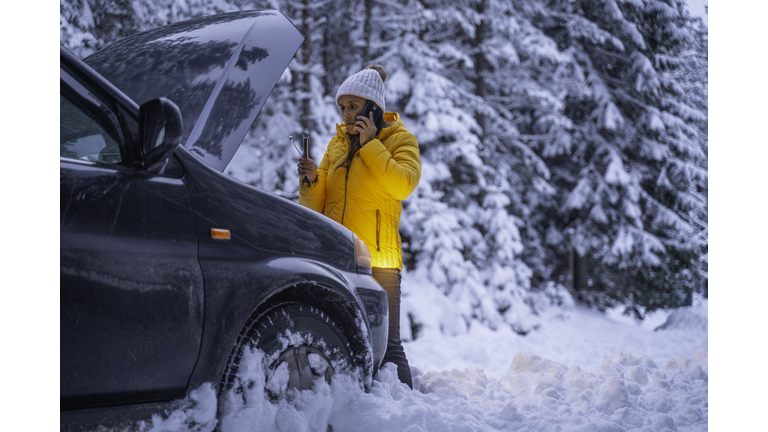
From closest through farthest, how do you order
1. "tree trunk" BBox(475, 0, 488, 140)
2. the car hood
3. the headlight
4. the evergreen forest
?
the car hood, the headlight, the evergreen forest, "tree trunk" BBox(475, 0, 488, 140)

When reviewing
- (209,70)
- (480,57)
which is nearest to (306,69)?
(480,57)

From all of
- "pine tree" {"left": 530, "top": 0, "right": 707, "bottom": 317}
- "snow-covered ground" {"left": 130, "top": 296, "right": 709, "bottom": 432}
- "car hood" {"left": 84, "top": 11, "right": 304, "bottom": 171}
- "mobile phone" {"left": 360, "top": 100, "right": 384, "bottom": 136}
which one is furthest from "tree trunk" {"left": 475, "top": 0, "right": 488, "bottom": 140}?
"car hood" {"left": 84, "top": 11, "right": 304, "bottom": 171}

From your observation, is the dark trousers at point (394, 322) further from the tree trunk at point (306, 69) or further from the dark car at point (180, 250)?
the tree trunk at point (306, 69)

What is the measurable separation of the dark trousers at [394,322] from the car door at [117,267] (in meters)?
1.70

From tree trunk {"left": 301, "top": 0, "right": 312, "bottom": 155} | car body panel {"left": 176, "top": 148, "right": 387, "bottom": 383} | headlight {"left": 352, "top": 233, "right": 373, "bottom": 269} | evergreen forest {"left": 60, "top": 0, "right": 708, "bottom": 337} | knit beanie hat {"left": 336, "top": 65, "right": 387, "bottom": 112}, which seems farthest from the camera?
evergreen forest {"left": 60, "top": 0, "right": 708, "bottom": 337}

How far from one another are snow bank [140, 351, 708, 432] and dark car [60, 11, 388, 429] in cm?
11

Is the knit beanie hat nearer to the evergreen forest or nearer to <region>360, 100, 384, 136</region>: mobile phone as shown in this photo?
<region>360, 100, 384, 136</region>: mobile phone

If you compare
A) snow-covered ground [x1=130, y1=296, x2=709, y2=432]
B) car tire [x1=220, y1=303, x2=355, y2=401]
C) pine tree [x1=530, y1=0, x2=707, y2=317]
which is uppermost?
pine tree [x1=530, y1=0, x2=707, y2=317]

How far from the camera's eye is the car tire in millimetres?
2141

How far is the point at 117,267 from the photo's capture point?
1.76m

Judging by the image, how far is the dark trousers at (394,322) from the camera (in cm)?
349

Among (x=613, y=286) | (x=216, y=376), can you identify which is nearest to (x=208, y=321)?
(x=216, y=376)

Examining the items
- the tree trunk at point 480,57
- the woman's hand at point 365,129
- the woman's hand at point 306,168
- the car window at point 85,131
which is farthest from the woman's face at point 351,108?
the tree trunk at point 480,57
